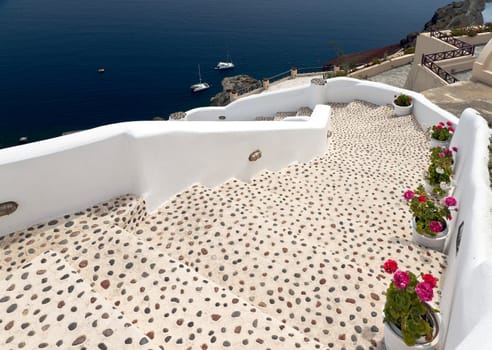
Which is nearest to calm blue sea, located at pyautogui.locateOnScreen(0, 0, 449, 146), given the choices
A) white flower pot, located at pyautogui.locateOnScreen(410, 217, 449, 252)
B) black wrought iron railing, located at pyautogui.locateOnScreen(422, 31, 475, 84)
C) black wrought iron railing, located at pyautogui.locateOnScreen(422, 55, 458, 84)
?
black wrought iron railing, located at pyautogui.locateOnScreen(422, 31, 475, 84)

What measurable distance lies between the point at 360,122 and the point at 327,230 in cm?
838

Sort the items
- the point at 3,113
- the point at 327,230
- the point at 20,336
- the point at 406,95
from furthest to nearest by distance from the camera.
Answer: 1. the point at 3,113
2. the point at 406,95
3. the point at 327,230
4. the point at 20,336

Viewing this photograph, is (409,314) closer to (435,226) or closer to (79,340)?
(435,226)

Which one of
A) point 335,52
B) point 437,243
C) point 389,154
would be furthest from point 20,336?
point 335,52

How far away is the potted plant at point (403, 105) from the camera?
12.6 metres

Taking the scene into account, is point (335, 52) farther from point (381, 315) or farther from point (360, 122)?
point (381, 315)

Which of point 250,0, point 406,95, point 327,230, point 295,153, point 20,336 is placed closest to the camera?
point 20,336

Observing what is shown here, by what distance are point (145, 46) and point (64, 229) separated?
8025 centimetres

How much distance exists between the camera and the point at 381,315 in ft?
13.3

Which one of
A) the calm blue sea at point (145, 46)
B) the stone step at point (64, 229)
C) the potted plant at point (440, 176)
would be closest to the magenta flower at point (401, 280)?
the stone step at point (64, 229)

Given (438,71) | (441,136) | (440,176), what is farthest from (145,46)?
(440,176)

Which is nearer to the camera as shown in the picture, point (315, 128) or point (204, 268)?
point (204, 268)

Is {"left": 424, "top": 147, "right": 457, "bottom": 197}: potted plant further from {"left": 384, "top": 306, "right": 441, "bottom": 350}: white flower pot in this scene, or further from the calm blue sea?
the calm blue sea

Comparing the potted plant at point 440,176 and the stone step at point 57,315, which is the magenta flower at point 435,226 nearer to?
the potted plant at point 440,176
